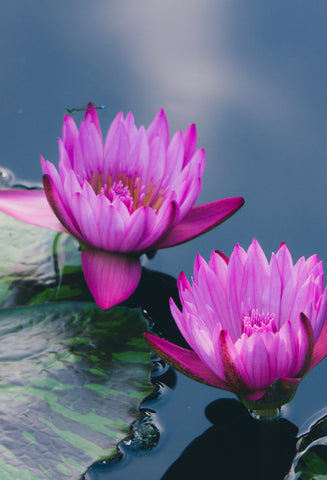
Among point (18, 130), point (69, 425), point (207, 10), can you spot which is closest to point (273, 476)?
point (69, 425)

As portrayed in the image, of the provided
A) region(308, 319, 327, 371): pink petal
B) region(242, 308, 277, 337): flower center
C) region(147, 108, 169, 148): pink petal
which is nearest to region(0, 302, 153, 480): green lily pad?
region(242, 308, 277, 337): flower center

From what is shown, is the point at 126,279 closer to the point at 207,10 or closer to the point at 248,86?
the point at 248,86

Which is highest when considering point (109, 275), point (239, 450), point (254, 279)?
point (254, 279)

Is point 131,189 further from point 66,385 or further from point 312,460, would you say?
point 312,460

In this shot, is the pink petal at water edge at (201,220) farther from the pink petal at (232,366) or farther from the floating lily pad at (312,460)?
the floating lily pad at (312,460)

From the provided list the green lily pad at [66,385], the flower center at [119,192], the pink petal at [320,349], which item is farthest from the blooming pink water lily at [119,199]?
the pink petal at [320,349]

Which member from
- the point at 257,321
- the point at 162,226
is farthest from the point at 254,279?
the point at 162,226
